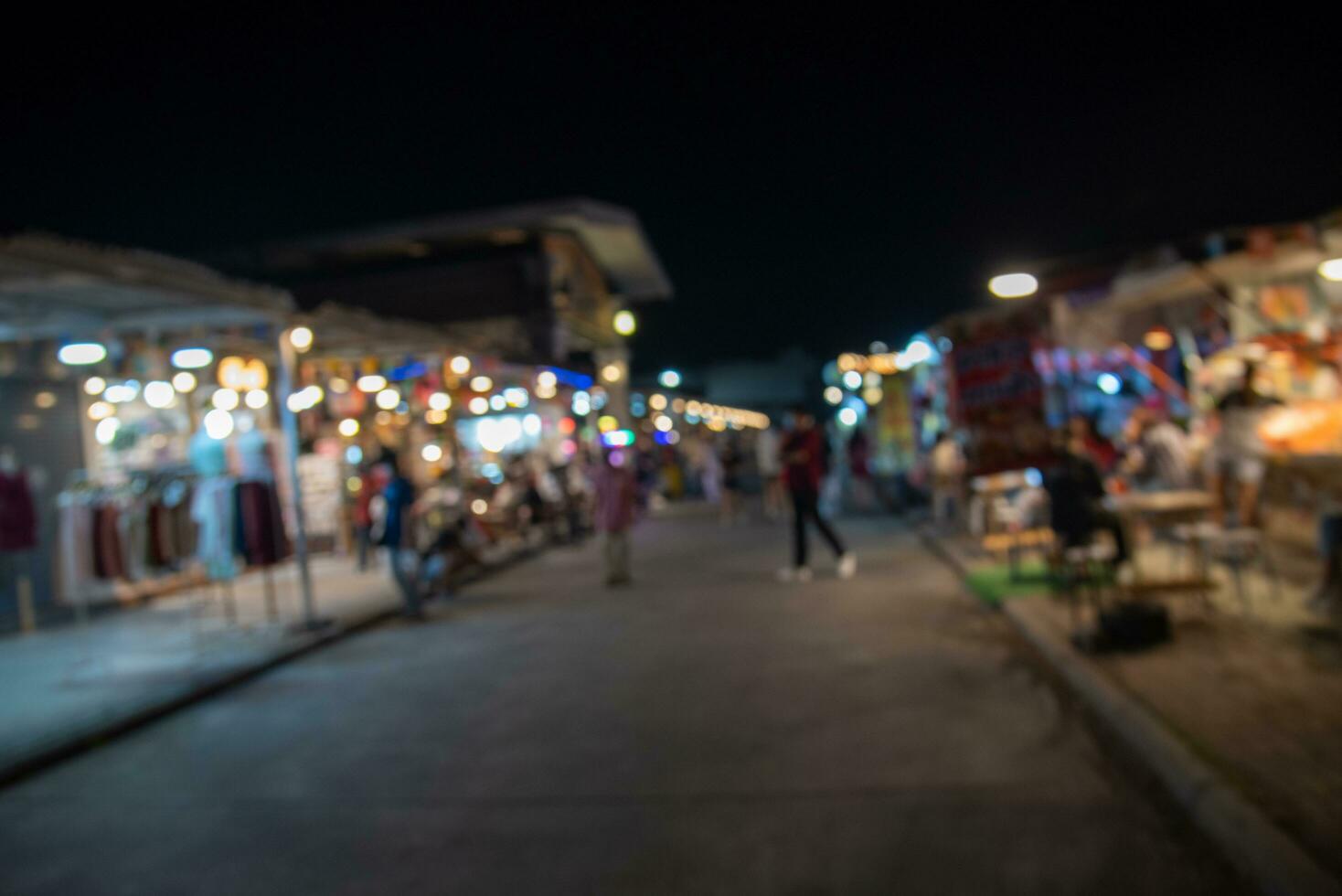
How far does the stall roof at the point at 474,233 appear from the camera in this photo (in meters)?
26.8

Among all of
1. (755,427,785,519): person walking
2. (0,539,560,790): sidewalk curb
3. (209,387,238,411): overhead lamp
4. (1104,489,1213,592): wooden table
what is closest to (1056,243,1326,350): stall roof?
(1104,489,1213,592): wooden table

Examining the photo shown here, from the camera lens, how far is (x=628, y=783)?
5613 mm

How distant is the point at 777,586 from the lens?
1259 cm

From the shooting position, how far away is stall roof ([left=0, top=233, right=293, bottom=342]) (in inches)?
293

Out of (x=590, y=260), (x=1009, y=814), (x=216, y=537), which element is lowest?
(x=1009, y=814)

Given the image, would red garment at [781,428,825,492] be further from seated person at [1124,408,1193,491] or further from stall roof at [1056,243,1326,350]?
seated person at [1124,408,1193,491]

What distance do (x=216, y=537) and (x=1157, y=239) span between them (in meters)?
9.80

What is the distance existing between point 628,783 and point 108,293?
6.94 metres

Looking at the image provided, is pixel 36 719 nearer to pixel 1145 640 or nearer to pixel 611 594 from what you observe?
pixel 611 594

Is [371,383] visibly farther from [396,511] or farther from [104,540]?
[104,540]

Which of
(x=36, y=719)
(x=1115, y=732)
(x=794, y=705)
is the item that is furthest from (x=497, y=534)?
(x=1115, y=732)

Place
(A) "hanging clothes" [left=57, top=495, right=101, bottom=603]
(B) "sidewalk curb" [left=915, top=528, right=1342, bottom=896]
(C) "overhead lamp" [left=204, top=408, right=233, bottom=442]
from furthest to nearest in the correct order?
(C) "overhead lamp" [left=204, top=408, right=233, bottom=442]
(A) "hanging clothes" [left=57, top=495, right=101, bottom=603]
(B) "sidewalk curb" [left=915, top=528, right=1342, bottom=896]

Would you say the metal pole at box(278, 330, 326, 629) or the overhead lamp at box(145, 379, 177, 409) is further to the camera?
the overhead lamp at box(145, 379, 177, 409)

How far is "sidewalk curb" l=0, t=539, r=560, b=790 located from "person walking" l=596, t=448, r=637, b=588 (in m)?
2.76
